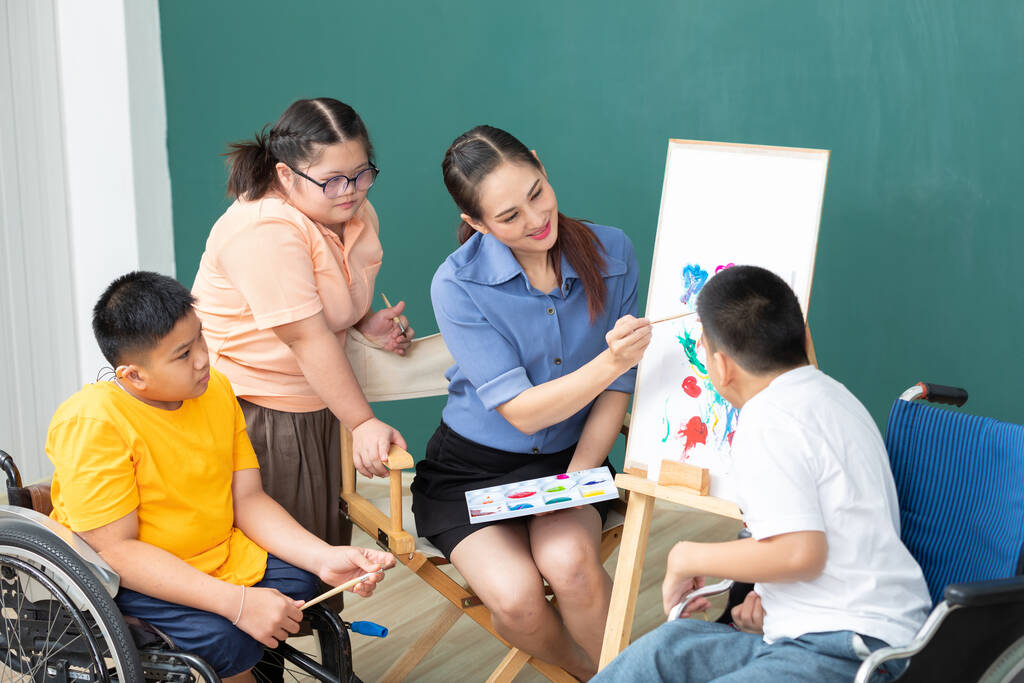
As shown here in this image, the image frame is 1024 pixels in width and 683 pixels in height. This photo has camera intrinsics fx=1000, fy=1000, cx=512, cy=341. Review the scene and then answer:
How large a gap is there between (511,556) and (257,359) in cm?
70

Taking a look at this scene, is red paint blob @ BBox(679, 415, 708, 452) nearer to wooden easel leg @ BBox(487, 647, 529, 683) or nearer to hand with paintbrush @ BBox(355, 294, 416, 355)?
wooden easel leg @ BBox(487, 647, 529, 683)

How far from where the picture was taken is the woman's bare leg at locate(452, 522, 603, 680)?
192 centimetres

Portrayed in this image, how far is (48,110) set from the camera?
12.3ft

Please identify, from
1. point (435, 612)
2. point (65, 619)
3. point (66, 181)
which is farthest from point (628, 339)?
point (66, 181)

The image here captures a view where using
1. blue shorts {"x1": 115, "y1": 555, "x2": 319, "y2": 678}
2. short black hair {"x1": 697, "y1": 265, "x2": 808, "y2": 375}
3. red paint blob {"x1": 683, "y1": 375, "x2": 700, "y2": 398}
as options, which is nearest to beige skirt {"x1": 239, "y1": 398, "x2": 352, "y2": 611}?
blue shorts {"x1": 115, "y1": 555, "x2": 319, "y2": 678}

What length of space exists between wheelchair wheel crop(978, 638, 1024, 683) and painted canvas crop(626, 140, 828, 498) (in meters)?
0.51

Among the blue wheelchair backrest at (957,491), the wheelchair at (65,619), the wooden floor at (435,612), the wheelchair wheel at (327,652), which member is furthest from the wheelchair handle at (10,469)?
the blue wheelchair backrest at (957,491)

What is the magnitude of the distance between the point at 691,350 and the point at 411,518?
0.83 m

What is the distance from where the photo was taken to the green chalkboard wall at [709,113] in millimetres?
2619

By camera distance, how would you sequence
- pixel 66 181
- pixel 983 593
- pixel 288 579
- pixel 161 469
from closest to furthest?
pixel 983 593 → pixel 161 469 → pixel 288 579 → pixel 66 181

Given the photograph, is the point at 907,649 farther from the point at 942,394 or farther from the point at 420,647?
the point at 420,647

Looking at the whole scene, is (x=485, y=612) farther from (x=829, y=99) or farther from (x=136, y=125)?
(x=136, y=125)

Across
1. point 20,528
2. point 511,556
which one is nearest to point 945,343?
point 511,556

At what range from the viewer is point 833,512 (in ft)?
4.59
